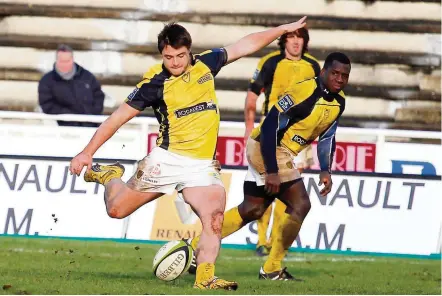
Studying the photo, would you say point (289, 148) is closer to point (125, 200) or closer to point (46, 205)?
point (125, 200)

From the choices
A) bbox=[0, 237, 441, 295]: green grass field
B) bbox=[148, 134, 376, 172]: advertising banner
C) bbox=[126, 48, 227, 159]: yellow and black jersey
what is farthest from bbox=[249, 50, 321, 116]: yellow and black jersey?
bbox=[126, 48, 227, 159]: yellow and black jersey

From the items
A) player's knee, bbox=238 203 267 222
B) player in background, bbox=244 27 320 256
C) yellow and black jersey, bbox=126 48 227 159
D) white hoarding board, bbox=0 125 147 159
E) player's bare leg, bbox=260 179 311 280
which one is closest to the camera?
yellow and black jersey, bbox=126 48 227 159

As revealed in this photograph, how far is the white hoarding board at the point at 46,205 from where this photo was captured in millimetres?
14172

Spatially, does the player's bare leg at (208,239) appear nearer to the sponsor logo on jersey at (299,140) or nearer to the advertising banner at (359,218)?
the sponsor logo on jersey at (299,140)

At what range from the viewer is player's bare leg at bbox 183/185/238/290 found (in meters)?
9.73

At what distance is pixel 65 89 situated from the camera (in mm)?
16422

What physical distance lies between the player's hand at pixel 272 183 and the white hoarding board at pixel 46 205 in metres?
3.79

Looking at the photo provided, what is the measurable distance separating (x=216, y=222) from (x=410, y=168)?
5.91m

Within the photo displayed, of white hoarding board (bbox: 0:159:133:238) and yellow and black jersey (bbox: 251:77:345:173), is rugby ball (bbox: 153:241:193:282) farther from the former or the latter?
white hoarding board (bbox: 0:159:133:238)

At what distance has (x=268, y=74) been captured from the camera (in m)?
13.4

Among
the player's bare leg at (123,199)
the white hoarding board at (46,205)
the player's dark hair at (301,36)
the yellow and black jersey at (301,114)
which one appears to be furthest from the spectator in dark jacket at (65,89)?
the player's bare leg at (123,199)

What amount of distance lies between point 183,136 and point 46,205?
469 cm

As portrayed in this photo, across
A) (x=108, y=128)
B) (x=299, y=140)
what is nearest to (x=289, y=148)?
(x=299, y=140)

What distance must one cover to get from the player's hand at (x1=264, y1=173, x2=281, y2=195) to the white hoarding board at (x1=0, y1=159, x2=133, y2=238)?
3787 millimetres
